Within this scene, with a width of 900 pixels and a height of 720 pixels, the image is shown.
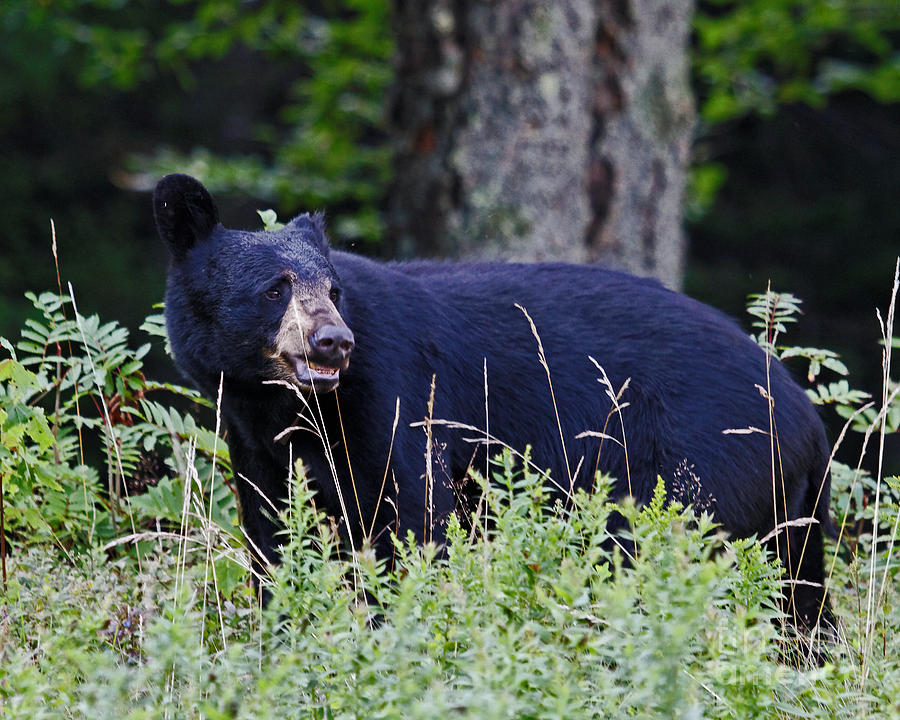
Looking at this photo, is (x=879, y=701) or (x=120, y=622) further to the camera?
(x=120, y=622)

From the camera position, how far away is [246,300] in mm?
3637

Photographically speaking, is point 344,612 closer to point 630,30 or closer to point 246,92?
point 630,30

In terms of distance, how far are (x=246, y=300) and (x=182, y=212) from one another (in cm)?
40

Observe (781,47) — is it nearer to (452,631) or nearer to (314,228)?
(314,228)

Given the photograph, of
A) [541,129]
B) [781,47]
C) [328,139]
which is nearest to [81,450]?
[541,129]

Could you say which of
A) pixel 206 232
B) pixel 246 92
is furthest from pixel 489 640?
pixel 246 92

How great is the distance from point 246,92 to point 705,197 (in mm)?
8174

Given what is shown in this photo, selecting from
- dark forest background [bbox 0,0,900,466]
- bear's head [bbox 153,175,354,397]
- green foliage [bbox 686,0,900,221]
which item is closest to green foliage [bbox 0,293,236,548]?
bear's head [bbox 153,175,354,397]

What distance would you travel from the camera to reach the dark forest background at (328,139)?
366 inches

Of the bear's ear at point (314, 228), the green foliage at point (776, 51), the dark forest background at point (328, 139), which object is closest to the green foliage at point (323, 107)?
the dark forest background at point (328, 139)

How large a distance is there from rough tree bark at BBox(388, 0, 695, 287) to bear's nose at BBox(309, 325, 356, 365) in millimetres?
3111

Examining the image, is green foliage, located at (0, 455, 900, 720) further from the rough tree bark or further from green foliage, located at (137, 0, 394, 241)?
green foliage, located at (137, 0, 394, 241)

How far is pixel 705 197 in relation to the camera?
9.77 meters

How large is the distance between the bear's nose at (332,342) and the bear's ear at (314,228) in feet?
1.63
